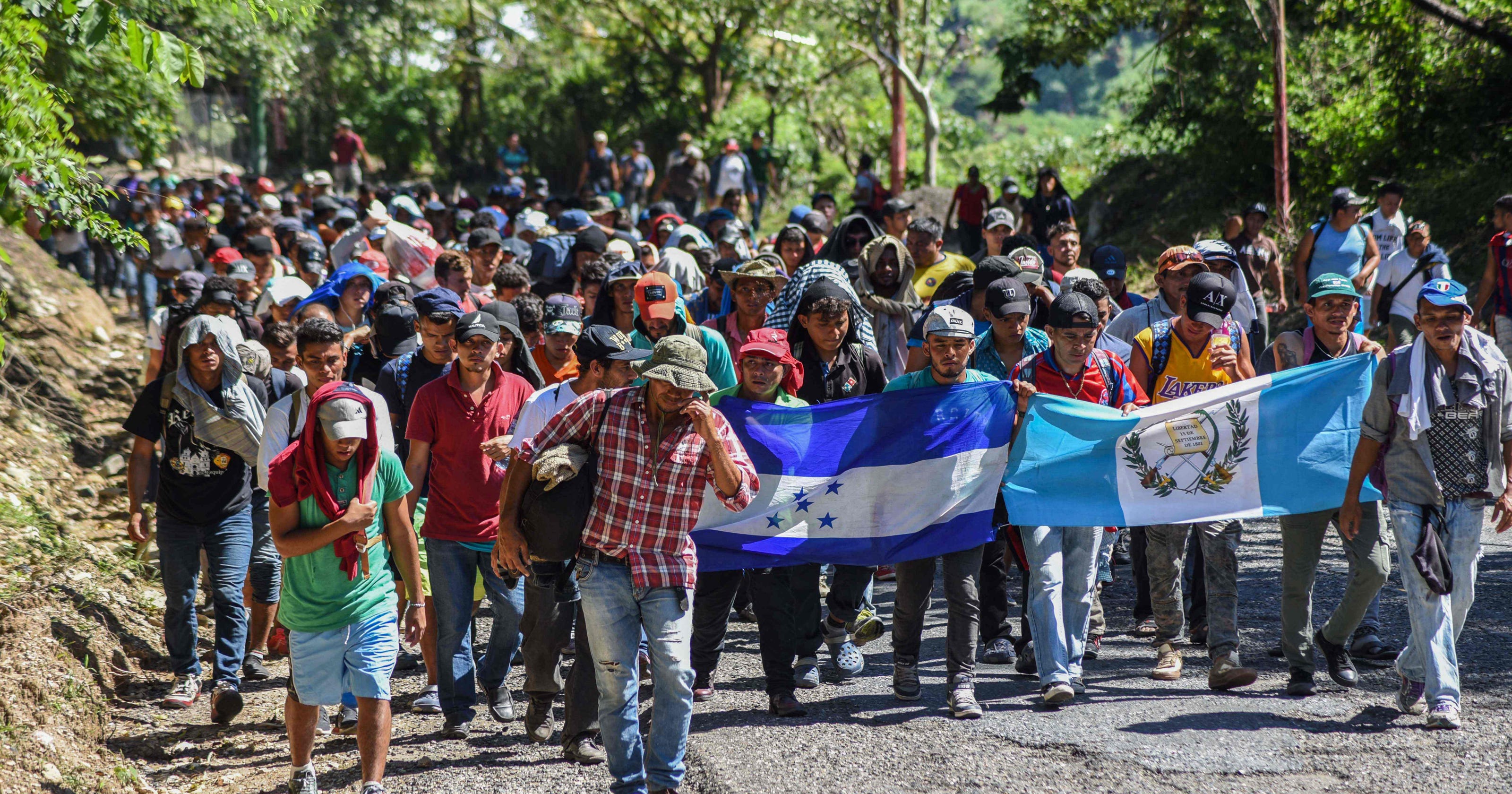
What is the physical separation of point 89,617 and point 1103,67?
107039 millimetres

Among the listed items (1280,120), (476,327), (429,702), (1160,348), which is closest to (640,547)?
(476,327)

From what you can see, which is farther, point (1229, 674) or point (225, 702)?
point (225, 702)

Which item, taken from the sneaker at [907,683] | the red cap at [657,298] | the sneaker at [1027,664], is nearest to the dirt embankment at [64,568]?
the red cap at [657,298]

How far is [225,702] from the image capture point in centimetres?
654

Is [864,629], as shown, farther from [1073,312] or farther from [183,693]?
[183,693]

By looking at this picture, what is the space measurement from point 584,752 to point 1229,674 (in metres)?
3.09

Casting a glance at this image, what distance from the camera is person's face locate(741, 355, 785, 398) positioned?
6.25 meters

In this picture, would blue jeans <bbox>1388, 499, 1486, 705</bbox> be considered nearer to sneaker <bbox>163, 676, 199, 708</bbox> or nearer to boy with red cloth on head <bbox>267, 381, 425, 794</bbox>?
boy with red cloth on head <bbox>267, 381, 425, 794</bbox>

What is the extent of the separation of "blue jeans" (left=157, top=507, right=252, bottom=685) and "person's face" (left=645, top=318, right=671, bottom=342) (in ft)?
7.83

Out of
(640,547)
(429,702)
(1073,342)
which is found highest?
(1073,342)

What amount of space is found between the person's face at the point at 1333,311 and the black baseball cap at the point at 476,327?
160 inches

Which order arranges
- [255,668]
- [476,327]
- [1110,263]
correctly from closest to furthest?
[476,327] < [255,668] < [1110,263]

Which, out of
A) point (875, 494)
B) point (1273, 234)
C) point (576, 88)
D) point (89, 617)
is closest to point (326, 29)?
point (576, 88)

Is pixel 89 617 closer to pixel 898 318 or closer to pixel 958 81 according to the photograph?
pixel 898 318
